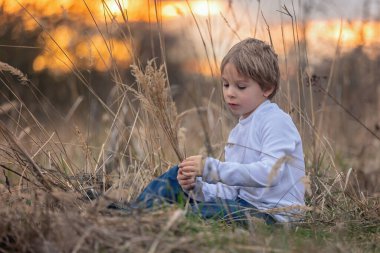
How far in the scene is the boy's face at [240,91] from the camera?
3.20 metres

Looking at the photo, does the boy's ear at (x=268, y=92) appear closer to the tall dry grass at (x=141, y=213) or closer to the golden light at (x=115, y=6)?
the tall dry grass at (x=141, y=213)

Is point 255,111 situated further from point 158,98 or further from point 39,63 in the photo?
point 39,63

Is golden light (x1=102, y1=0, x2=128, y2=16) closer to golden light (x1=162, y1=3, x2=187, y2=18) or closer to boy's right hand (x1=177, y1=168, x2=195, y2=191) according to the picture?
golden light (x1=162, y1=3, x2=187, y2=18)

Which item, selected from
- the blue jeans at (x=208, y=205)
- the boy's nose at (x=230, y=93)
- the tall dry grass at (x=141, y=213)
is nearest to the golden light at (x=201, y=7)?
the tall dry grass at (x=141, y=213)

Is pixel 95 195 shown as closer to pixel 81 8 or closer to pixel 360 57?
pixel 81 8

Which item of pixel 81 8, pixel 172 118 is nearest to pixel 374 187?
pixel 172 118

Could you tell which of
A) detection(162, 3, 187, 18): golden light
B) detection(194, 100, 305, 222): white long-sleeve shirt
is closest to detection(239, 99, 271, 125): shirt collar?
detection(194, 100, 305, 222): white long-sleeve shirt

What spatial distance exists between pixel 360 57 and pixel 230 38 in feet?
8.50

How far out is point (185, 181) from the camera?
3072mm

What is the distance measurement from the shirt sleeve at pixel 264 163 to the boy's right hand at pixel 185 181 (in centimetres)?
7

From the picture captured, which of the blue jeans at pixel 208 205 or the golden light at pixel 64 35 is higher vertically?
the golden light at pixel 64 35

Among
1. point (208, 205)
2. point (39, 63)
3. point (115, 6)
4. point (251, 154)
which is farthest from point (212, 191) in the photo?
point (39, 63)

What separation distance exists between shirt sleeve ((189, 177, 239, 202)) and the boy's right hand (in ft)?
0.44

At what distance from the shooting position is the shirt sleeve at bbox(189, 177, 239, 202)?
3256mm
